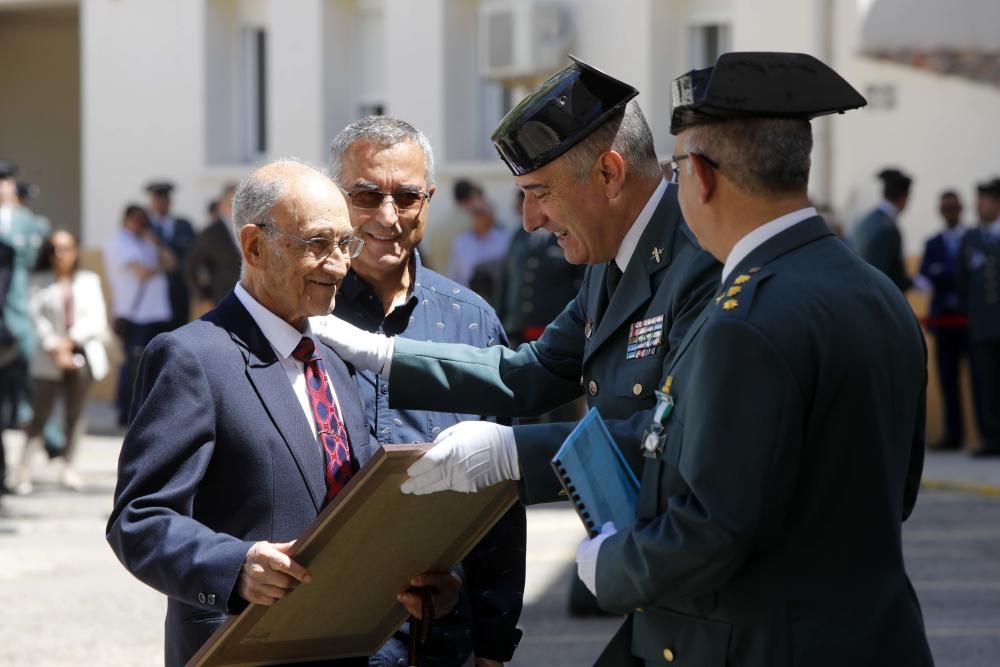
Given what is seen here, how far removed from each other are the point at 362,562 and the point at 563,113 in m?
0.93

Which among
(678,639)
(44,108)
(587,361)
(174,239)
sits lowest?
(174,239)

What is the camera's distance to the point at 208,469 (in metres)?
3.21

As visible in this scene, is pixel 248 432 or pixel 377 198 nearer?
pixel 248 432

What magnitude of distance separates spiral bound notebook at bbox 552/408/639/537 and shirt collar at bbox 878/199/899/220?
10303 mm

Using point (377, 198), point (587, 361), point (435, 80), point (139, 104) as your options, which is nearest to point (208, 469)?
point (587, 361)

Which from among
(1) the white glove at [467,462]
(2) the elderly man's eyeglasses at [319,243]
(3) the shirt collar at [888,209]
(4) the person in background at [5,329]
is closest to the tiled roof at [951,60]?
(3) the shirt collar at [888,209]

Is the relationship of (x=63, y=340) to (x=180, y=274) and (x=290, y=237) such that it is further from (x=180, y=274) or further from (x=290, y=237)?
(x=290, y=237)

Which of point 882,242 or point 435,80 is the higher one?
point 435,80

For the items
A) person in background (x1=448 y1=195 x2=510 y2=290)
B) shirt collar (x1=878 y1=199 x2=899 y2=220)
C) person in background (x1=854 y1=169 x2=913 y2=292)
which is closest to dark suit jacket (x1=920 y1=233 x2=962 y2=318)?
person in background (x1=854 y1=169 x2=913 y2=292)

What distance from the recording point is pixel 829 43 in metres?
14.3

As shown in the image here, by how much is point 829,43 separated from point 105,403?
9.20 metres

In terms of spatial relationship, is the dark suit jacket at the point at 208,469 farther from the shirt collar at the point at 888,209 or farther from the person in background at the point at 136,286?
the person in background at the point at 136,286

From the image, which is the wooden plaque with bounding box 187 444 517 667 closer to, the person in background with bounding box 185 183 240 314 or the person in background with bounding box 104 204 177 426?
the person in background with bounding box 185 183 240 314

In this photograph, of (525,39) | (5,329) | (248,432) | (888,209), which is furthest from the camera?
(525,39)
